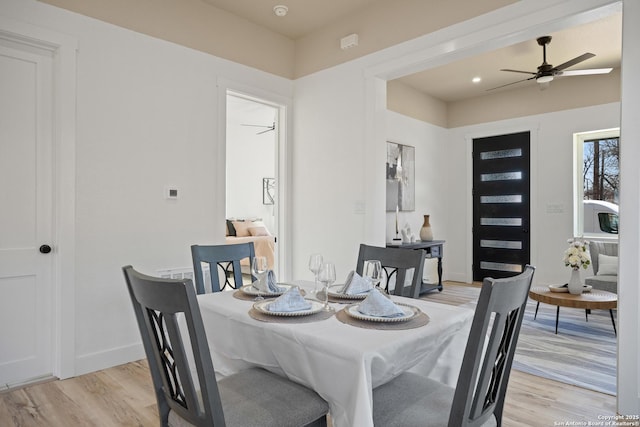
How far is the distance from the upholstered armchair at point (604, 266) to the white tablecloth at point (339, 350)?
12.2 feet

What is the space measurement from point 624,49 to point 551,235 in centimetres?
383

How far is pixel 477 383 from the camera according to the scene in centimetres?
125

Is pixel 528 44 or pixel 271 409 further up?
pixel 528 44

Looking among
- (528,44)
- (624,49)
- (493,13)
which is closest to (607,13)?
(624,49)

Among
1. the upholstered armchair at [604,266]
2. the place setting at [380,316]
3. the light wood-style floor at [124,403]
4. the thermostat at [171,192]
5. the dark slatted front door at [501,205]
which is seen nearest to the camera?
the place setting at [380,316]

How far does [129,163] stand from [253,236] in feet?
13.5

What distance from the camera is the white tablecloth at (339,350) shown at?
4.00 ft

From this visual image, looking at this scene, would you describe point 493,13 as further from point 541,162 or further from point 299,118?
point 541,162

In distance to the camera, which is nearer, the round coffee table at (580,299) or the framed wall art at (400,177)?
the round coffee table at (580,299)

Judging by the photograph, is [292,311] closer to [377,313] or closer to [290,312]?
[290,312]

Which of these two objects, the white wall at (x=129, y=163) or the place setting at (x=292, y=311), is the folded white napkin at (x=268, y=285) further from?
the white wall at (x=129, y=163)

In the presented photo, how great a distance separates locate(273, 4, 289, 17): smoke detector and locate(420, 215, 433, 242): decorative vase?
339cm

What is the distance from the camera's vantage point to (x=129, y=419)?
2.24 metres

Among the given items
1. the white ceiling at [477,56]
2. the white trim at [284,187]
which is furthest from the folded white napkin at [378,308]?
the white ceiling at [477,56]
